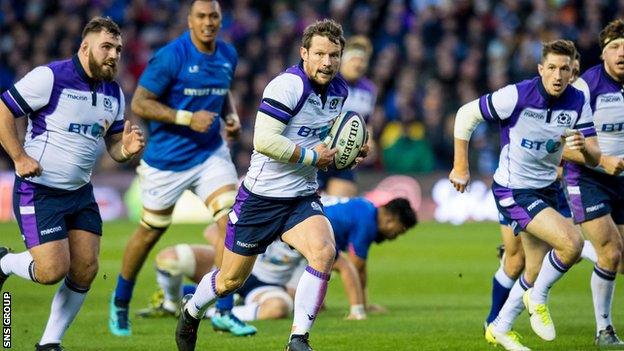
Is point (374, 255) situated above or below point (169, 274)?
below

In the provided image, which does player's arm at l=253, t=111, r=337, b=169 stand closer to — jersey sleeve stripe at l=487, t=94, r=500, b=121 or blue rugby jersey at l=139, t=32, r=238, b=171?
jersey sleeve stripe at l=487, t=94, r=500, b=121

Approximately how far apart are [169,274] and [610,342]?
14.1ft

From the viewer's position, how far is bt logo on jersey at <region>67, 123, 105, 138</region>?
9039mm

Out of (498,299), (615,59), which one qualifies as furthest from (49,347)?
(615,59)

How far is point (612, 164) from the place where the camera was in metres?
9.74

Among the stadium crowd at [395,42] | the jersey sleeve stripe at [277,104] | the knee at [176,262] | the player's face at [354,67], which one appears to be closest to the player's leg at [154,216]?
the knee at [176,262]

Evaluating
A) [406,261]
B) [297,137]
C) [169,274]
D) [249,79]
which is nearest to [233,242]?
[297,137]

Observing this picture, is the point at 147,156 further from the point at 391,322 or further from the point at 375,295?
the point at 375,295

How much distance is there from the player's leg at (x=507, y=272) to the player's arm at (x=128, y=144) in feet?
10.7

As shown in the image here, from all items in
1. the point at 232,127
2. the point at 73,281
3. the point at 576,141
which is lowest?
the point at 73,281

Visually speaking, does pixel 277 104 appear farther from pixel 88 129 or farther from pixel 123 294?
pixel 123 294

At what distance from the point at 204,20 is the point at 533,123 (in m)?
3.15

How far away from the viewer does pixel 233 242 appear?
886 centimetres

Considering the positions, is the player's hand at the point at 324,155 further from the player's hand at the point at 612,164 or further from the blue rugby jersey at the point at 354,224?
the blue rugby jersey at the point at 354,224
